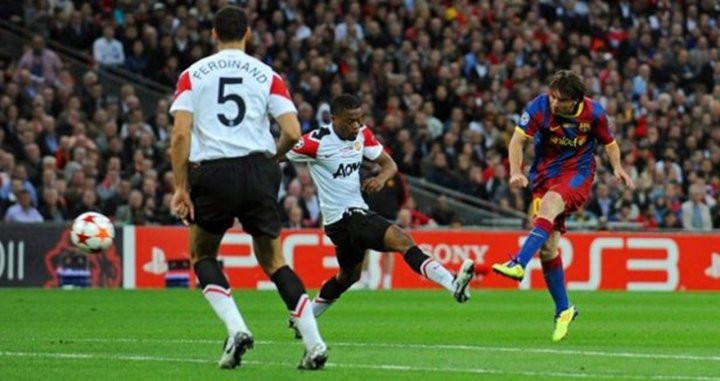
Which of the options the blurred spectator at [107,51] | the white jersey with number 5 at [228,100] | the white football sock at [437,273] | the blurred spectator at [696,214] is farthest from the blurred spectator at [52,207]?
the white jersey with number 5 at [228,100]

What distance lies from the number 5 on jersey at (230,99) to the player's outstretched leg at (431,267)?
132 inches

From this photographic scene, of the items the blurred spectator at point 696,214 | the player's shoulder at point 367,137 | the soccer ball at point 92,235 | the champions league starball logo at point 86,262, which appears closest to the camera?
the player's shoulder at point 367,137

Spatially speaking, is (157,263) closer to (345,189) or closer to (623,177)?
(345,189)

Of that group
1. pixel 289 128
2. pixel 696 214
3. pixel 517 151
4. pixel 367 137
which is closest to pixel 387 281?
pixel 696 214

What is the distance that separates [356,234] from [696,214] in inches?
587

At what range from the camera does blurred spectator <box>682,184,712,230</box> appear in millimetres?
28953

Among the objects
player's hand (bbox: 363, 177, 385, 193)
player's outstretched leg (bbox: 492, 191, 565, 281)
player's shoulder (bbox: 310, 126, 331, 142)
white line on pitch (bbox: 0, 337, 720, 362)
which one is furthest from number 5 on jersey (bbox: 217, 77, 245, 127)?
player's shoulder (bbox: 310, 126, 331, 142)

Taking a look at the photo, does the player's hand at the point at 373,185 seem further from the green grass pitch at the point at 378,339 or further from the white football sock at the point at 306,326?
the white football sock at the point at 306,326

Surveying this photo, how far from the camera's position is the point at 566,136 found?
48.3ft

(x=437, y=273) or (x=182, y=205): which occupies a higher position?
(x=182, y=205)

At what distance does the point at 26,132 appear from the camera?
27.5 metres

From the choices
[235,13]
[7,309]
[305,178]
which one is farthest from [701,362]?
[305,178]

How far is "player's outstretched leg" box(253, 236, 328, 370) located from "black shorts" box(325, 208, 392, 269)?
364 cm

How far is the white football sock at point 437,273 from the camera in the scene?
569 inches
